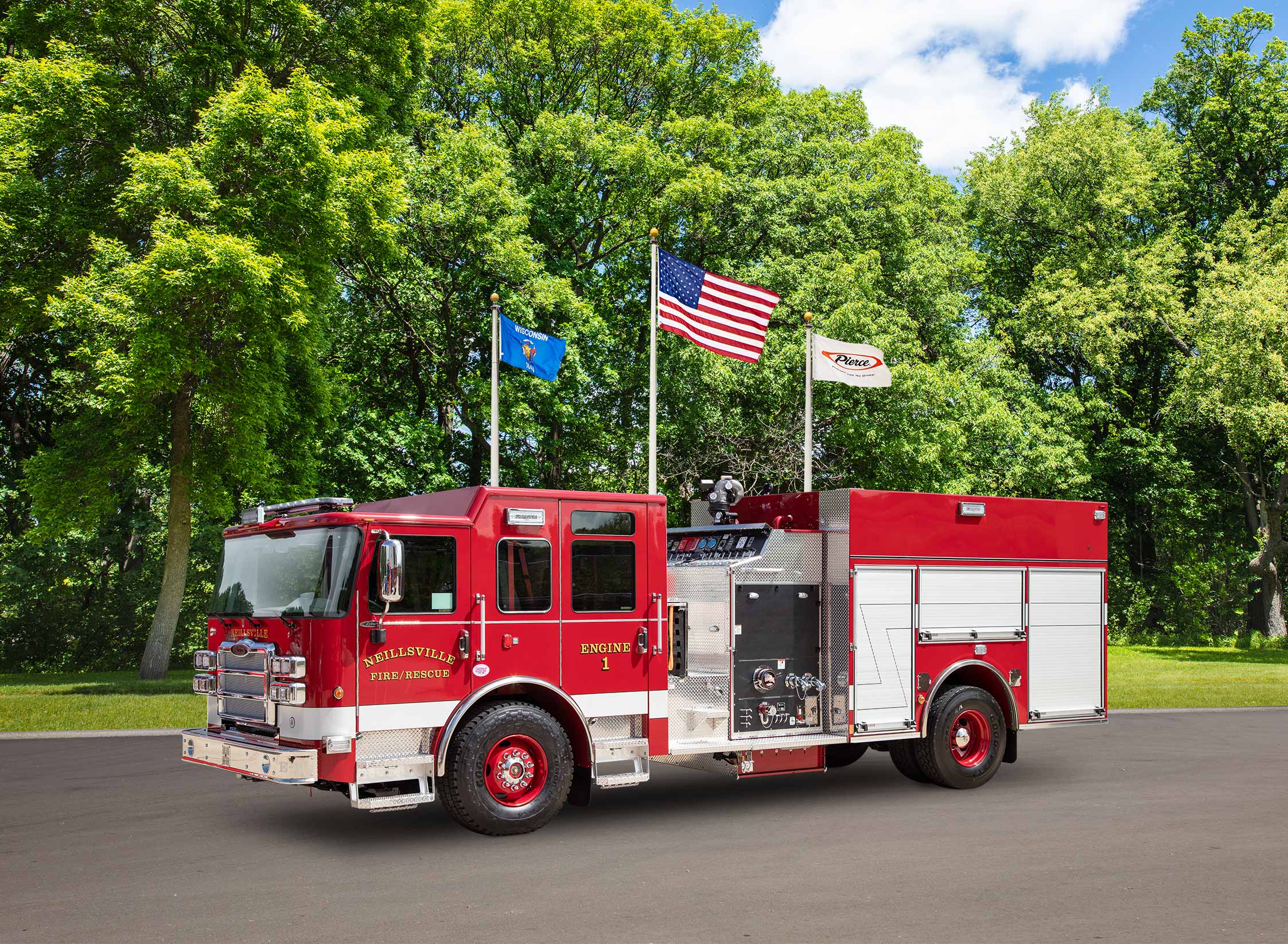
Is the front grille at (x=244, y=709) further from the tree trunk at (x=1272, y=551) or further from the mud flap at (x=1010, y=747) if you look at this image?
the tree trunk at (x=1272, y=551)

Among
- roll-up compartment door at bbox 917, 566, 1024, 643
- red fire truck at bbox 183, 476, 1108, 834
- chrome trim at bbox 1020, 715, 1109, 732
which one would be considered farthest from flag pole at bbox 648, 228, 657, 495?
chrome trim at bbox 1020, 715, 1109, 732

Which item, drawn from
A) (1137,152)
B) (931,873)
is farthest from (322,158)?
(1137,152)

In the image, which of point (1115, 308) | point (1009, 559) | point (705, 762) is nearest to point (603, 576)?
point (705, 762)

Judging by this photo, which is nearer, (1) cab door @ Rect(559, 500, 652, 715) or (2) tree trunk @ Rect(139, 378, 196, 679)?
(1) cab door @ Rect(559, 500, 652, 715)

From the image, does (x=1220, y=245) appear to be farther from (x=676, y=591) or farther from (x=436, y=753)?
(x=436, y=753)

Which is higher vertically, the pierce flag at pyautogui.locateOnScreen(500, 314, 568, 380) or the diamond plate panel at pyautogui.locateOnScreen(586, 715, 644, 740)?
the pierce flag at pyautogui.locateOnScreen(500, 314, 568, 380)

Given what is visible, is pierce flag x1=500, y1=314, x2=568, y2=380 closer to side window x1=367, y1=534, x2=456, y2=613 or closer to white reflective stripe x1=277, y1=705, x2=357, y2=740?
side window x1=367, y1=534, x2=456, y2=613

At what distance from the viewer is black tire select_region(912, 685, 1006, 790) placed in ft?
38.7

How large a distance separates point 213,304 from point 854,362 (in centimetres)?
Answer: 1228

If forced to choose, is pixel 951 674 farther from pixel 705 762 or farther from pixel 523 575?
pixel 523 575

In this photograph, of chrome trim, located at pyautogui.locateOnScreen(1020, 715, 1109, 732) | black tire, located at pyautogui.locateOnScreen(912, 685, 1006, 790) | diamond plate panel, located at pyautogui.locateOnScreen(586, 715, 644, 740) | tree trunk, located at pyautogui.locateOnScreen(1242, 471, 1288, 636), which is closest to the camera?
diamond plate panel, located at pyautogui.locateOnScreen(586, 715, 644, 740)

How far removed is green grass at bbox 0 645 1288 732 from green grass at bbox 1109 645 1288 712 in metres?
0.03

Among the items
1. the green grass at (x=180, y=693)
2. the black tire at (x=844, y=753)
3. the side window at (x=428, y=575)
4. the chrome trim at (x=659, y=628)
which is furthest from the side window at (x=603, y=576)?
the green grass at (x=180, y=693)

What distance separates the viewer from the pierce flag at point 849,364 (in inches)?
715
